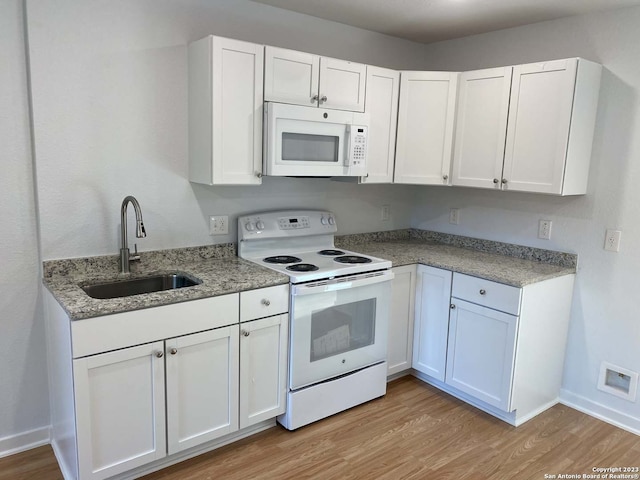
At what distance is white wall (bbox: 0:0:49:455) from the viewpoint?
2.15m

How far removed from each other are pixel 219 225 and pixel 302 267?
1.88ft

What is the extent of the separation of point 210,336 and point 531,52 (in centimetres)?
261

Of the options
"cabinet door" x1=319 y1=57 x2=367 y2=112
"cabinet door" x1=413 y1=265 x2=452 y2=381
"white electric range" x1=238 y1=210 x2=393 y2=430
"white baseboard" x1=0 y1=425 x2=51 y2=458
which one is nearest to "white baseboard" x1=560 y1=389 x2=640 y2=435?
"cabinet door" x1=413 y1=265 x2=452 y2=381

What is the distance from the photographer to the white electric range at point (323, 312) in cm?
255

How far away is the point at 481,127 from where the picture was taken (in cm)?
298

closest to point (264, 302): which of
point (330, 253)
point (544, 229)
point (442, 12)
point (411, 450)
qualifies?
point (330, 253)

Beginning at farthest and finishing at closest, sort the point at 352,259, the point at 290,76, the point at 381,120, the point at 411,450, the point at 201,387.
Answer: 1. the point at 381,120
2. the point at 352,259
3. the point at 290,76
4. the point at 411,450
5. the point at 201,387

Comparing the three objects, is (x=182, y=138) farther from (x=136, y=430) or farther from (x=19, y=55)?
(x=136, y=430)

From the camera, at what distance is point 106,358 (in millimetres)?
1932

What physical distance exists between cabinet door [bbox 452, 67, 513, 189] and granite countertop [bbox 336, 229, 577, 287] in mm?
496

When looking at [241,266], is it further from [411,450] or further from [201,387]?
[411,450]

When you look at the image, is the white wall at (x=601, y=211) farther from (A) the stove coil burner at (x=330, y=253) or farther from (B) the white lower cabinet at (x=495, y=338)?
(A) the stove coil burner at (x=330, y=253)

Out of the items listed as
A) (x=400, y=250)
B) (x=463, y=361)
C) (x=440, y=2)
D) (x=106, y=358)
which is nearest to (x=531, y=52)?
(x=440, y=2)

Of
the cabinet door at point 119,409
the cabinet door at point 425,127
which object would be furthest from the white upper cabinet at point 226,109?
the cabinet door at point 425,127
